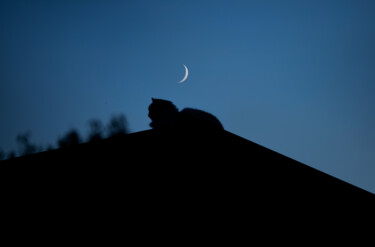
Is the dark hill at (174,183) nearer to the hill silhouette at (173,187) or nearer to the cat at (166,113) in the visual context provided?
the hill silhouette at (173,187)

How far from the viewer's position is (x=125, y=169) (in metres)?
1.28

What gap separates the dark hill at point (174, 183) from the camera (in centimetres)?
114

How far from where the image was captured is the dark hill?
3.73 feet

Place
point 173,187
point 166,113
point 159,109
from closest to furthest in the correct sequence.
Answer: point 173,187, point 166,113, point 159,109

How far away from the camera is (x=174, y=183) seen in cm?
130

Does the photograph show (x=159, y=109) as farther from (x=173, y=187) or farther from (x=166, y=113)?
(x=173, y=187)

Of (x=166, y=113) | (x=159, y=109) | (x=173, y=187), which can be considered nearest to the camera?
(x=173, y=187)

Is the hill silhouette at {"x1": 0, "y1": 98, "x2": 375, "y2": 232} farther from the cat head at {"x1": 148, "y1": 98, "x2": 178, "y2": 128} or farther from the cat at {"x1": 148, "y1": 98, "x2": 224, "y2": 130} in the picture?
the cat head at {"x1": 148, "y1": 98, "x2": 178, "y2": 128}

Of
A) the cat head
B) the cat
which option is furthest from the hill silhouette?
the cat head

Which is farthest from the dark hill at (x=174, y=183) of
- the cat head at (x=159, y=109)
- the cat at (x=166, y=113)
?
the cat head at (x=159, y=109)

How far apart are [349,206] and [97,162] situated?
5.16 ft

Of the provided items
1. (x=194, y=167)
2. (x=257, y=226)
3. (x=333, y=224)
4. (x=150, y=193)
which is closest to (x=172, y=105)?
(x=194, y=167)

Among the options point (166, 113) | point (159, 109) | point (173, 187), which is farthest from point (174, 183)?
point (159, 109)

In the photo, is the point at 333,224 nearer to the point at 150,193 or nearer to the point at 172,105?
the point at 150,193
